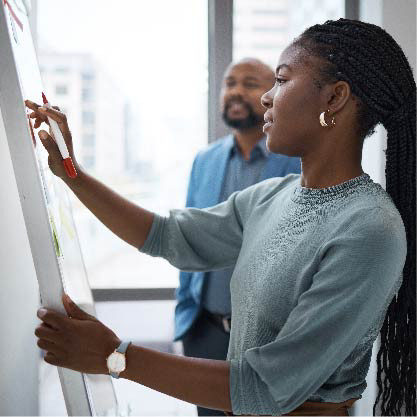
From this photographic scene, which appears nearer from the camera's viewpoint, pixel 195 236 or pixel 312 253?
pixel 312 253

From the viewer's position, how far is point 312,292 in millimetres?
750

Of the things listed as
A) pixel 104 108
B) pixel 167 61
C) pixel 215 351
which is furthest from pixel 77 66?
pixel 215 351

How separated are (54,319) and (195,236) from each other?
1.48 ft

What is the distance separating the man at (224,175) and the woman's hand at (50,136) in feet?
3.25

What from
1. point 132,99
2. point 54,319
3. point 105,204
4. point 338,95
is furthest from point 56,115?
point 132,99

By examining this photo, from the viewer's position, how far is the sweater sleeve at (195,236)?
112 cm

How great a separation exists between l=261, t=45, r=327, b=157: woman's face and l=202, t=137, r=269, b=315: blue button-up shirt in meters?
1.03

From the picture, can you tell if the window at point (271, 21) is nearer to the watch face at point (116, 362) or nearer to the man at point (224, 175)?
the man at point (224, 175)

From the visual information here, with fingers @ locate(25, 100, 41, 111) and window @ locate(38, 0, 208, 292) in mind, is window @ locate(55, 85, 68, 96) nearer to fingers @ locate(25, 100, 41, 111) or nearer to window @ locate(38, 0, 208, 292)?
window @ locate(38, 0, 208, 292)

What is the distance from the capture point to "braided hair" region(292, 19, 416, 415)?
86cm

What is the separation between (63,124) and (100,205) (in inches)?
7.5

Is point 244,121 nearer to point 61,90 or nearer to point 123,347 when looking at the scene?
point 61,90

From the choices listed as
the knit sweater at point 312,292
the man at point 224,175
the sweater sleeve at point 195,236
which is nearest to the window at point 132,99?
the man at point 224,175

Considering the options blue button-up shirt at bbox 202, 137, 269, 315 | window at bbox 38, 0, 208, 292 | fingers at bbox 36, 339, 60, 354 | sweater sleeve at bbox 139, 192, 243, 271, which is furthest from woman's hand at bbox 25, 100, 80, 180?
window at bbox 38, 0, 208, 292
